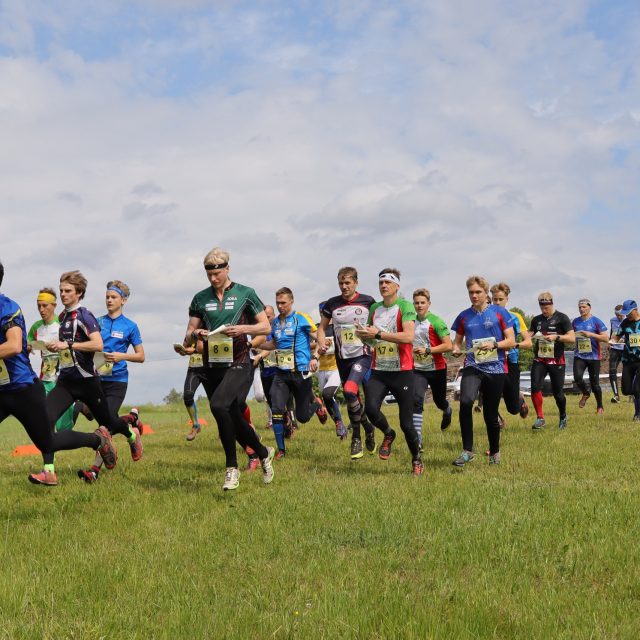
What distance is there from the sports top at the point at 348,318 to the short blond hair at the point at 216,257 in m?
2.99

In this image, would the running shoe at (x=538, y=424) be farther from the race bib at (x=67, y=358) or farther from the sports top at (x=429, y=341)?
the race bib at (x=67, y=358)

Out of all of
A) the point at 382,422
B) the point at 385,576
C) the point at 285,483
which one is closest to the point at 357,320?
the point at 382,422

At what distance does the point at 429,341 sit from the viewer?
12211 millimetres

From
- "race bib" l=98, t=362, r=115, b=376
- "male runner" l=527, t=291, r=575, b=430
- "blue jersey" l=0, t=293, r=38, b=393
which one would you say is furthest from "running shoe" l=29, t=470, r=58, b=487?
"male runner" l=527, t=291, r=575, b=430

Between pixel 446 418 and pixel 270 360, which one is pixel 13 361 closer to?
pixel 270 360

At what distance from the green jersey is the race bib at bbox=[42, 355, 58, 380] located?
3.30 metres

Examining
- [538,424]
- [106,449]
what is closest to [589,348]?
[538,424]

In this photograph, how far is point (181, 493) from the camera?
8.11m

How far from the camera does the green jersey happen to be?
7.93 m

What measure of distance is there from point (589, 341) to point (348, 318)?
9.11m

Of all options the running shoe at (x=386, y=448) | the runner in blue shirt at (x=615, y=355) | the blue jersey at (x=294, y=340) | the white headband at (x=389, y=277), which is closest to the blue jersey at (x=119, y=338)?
the blue jersey at (x=294, y=340)

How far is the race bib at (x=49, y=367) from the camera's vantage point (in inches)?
416

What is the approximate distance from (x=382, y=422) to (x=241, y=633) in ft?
20.5

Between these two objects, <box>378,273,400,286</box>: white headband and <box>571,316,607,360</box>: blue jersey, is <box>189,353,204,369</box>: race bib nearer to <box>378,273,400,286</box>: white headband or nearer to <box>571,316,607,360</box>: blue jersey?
<box>378,273,400,286</box>: white headband
